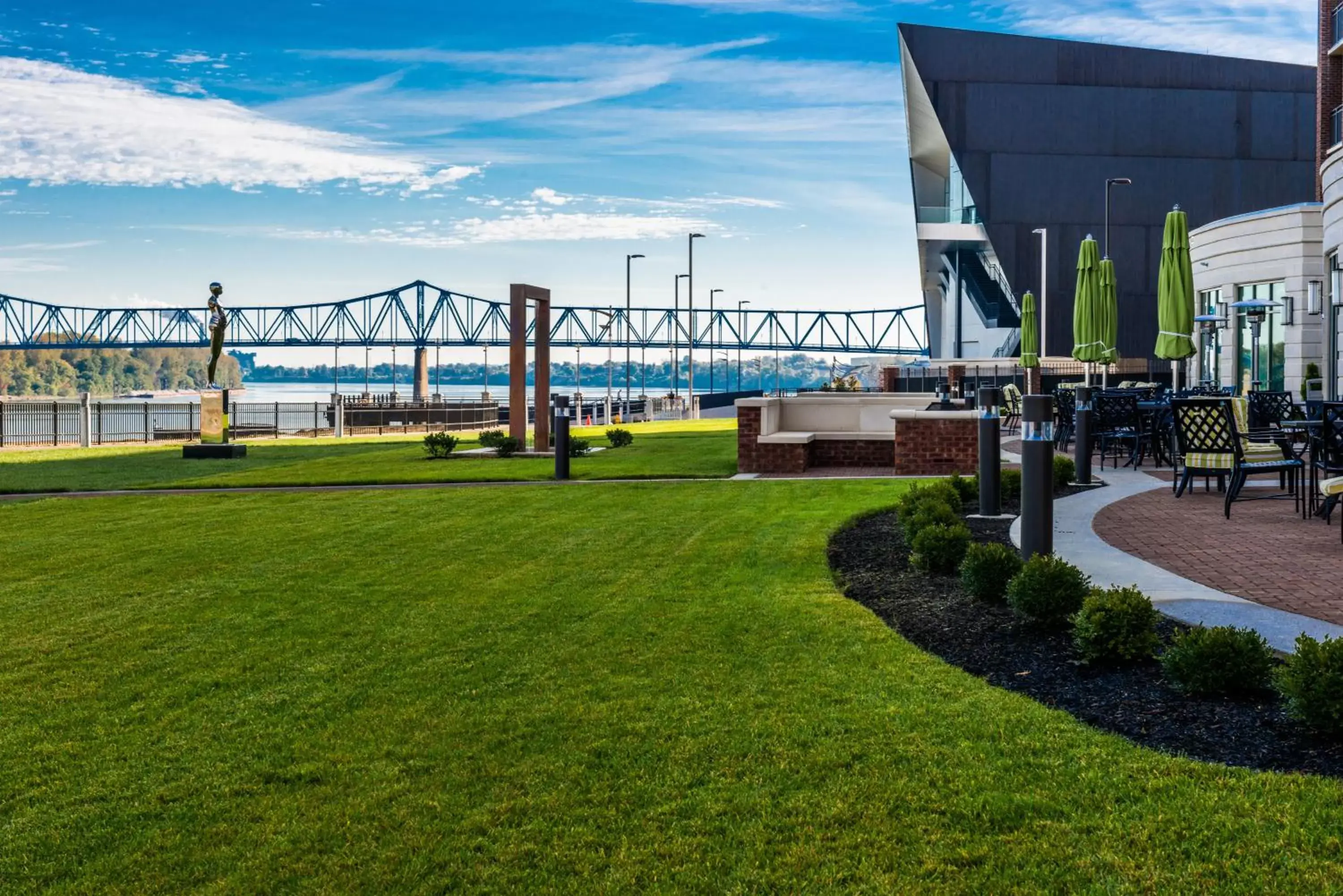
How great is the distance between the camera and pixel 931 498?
1040 cm

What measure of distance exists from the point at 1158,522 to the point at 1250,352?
2745 cm

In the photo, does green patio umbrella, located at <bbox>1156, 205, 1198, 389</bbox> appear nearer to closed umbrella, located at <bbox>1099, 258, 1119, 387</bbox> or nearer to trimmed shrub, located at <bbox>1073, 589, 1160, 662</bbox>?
closed umbrella, located at <bbox>1099, 258, 1119, 387</bbox>

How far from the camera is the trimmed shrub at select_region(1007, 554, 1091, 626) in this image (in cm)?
668

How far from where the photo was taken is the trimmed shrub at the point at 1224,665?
17.3 feet

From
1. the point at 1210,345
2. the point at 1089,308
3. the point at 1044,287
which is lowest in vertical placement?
the point at 1210,345

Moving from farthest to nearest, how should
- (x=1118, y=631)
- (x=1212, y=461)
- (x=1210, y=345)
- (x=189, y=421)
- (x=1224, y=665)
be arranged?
(x=189, y=421)
(x=1210, y=345)
(x=1212, y=461)
(x=1118, y=631)
(x=1224, y=665)

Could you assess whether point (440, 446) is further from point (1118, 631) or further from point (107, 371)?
point (107, 371)

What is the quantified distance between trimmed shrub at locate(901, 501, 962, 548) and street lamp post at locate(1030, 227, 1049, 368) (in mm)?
47322

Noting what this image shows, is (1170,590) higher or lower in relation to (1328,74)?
lower

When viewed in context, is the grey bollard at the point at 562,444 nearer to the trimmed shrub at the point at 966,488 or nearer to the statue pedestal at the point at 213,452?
the trimmed shrub at the point at 966,488

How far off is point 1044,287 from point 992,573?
2060 inches

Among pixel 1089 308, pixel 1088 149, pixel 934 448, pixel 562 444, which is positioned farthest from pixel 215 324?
pixel 1088 149

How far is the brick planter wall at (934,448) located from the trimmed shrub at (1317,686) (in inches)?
484

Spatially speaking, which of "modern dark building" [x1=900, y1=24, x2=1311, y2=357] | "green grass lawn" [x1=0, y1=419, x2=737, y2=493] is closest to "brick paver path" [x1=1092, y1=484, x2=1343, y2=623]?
"green grass lawn" [x1=0, y1=419, x2=737, y2=493]
